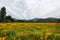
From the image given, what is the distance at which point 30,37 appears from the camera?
15023mm

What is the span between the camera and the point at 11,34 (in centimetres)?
1595

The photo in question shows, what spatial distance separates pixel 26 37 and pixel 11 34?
1.67m

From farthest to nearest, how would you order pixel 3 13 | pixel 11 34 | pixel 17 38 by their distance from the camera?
pixel 3 13, pixel 11 34, pixel 17 38

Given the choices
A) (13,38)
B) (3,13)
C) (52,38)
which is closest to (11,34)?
(13,38)

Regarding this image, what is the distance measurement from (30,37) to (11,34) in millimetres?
1760

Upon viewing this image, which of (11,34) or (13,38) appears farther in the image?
(11,34)

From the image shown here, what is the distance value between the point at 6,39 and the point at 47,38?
9.90 feet

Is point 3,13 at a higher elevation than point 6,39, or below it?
higher

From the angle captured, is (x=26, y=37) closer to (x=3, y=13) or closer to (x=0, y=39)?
(x=0, y=39)

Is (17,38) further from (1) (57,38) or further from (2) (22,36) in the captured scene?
(1) (57,38)

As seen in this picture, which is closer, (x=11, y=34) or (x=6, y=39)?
(x=6, y=39)

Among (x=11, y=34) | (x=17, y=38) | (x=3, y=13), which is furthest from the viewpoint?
(x=3, y=13)

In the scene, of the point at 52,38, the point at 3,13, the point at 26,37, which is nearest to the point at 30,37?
the point at 26,37

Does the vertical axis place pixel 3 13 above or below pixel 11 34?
above
